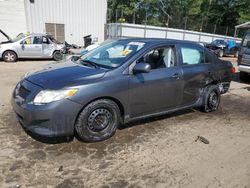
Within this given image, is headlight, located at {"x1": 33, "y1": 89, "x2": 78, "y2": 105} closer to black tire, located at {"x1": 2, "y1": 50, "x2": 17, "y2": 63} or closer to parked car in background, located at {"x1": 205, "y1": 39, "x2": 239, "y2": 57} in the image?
black tire, located at {"x1": 2, "y1": 50, "x2": 17, "y2": 63}

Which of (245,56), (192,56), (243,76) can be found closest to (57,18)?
(243,76)

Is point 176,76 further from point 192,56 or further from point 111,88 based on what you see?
point 111,88

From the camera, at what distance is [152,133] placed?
460cm

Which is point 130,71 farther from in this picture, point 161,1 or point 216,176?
point 161,1

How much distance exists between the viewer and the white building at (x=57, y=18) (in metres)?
19.3

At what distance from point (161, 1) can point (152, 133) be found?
49067 mm

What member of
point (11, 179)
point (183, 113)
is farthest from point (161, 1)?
point (11, 179)

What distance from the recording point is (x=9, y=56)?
12992 mm

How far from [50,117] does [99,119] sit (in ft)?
2.58

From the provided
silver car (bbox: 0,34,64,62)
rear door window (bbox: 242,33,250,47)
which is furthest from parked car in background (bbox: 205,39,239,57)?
silver car (bbox: 0,34,64,62)

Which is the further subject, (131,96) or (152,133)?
(152,133)

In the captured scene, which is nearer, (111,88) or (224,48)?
(111,88)

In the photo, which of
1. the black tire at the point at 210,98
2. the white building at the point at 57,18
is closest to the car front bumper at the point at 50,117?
the black tire at the point at 210,98

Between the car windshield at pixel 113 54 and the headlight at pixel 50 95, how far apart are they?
0.93 meters
